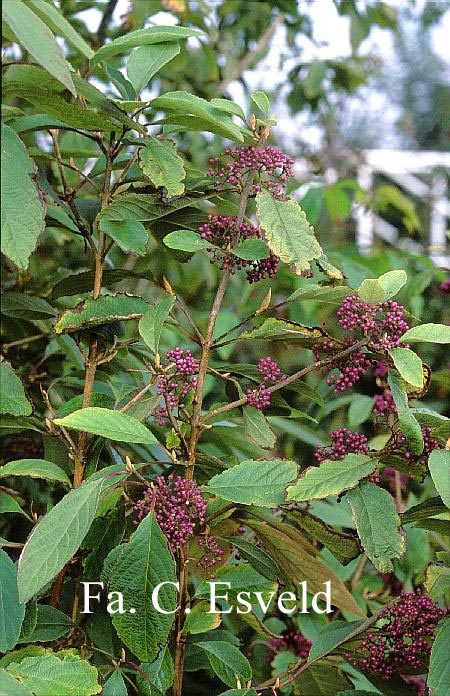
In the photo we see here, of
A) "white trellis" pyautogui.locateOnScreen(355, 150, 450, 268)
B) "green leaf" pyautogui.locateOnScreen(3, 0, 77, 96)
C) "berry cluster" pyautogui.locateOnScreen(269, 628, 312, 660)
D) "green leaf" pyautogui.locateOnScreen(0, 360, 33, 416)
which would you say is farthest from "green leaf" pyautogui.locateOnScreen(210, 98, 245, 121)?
"white trellis" pyautogui.locateOnScreen(355, 150, 450, 268)

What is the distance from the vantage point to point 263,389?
20.6 inches

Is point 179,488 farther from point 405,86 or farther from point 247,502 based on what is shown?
point 405,86

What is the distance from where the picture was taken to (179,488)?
487mm

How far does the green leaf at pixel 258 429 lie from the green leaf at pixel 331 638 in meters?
0.14

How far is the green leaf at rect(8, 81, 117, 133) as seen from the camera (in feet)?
1.63

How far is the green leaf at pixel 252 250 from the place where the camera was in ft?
1.66

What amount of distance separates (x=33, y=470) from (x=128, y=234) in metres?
0.16

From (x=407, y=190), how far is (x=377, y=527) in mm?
3915

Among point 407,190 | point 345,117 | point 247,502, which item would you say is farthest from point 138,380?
point 407,190

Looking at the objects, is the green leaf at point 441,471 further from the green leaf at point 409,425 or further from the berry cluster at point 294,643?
the berry cluster at point 294,643

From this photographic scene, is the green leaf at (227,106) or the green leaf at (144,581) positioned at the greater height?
the green leaf at (227,106)

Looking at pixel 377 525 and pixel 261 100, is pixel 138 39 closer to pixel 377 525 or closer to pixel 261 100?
pixel 261 100

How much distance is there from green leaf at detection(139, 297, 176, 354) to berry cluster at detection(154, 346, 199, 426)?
0.01m

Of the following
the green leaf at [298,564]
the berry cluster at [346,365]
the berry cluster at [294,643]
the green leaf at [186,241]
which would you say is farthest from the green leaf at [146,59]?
the berry cluster at [294,643]
